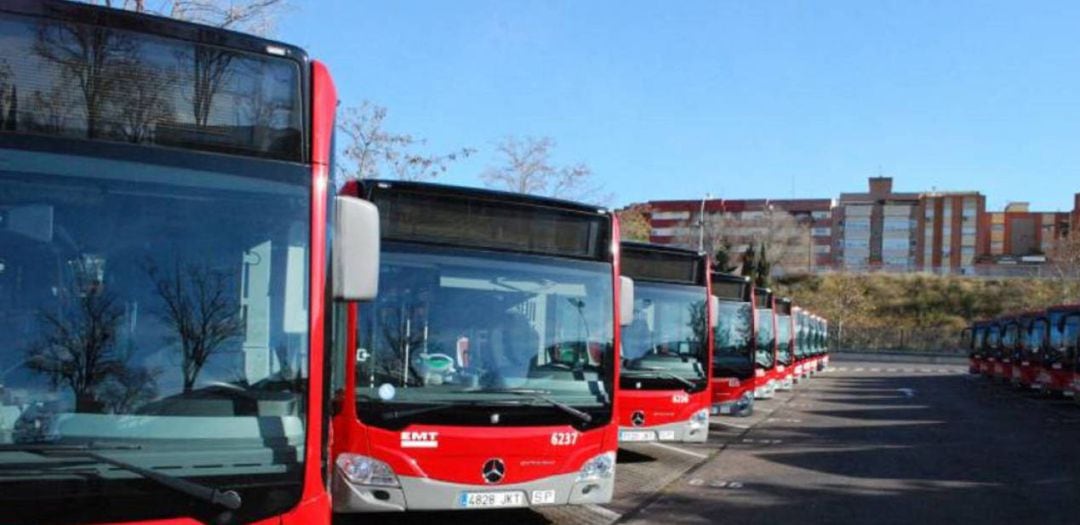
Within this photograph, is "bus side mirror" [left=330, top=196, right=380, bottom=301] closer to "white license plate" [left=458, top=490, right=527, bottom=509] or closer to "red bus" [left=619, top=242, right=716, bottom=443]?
"white license plate" [left=458, top=490, right=527, bottom=509]

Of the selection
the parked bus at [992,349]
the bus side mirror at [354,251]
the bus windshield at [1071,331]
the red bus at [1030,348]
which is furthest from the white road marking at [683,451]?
the parked bus at [992,349]

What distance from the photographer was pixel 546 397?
7516 millimetres

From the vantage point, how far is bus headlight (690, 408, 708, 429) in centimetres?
1241

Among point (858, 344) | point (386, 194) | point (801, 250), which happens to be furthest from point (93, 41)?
point (801, 250)

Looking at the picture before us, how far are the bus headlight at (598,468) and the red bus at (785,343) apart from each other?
22.3m

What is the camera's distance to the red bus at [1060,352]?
27641mm

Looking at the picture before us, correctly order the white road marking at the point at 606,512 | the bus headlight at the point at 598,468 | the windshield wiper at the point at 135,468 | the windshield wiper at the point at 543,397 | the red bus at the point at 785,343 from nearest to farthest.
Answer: the windshield wiper at the point at 135,468
the windshield wiper at the point at 543,397
the bus headlight at the point at 598,468
the white road marking at the point at 606,512
the red bus at the point at 785,343

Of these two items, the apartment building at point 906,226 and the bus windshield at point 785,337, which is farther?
the apartment building at point 906,226

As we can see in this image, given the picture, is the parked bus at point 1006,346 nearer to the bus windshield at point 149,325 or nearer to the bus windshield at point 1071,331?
the bus windshield at point 1071,331

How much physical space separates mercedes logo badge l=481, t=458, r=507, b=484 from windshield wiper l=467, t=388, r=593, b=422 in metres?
0.52

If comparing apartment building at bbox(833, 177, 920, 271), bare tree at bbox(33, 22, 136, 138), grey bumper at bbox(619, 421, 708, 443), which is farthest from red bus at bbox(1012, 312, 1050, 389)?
apartment building at bbox(833, 177, 920, 271)

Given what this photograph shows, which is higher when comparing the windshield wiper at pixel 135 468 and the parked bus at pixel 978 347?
the windshield wiper at pixel 135 468

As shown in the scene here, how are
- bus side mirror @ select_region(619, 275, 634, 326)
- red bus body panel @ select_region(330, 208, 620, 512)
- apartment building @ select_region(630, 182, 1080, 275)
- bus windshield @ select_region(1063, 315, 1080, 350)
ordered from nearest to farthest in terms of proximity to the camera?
red bus body panel @ select_region(330, 208, 620, 512)
bus side mirror @ select_region(619, 275, 634, 326)
bus windshield @ select_region(1063, 315, 1080, 350)
apartment building @ select_region(630, 182, 1080, 275)

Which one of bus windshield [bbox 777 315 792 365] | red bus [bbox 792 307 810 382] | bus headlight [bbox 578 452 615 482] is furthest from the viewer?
red bus [bbox 792 307 810 382]
